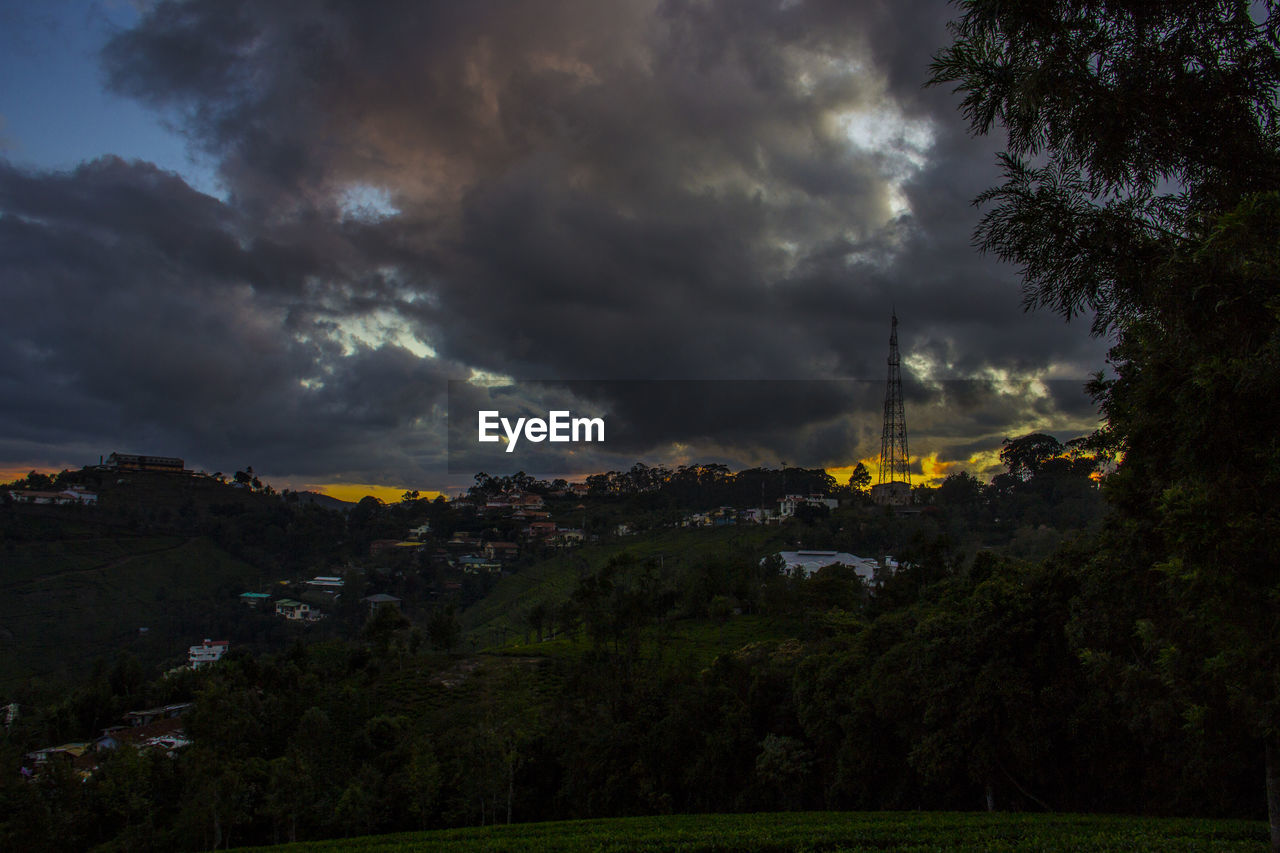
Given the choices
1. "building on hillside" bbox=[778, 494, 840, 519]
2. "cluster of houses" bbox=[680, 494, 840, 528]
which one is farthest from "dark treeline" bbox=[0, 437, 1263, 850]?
"building on hillside" bbox=[778, 494, 840, 519]

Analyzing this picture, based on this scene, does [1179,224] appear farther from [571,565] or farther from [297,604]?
[297,604]

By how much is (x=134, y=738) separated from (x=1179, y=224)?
5134cm

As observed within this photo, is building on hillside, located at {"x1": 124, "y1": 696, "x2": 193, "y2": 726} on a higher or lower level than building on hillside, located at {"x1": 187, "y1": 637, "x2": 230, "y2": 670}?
higher

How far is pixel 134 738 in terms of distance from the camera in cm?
3872

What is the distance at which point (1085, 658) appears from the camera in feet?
43.8

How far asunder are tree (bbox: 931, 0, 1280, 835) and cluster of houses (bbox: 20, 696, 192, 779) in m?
38.1

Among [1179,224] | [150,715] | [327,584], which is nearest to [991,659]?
[1179,224]

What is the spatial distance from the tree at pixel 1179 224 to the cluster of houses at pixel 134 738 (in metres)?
38.1

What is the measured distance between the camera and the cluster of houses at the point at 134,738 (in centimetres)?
3309

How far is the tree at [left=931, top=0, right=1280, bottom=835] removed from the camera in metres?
5.60

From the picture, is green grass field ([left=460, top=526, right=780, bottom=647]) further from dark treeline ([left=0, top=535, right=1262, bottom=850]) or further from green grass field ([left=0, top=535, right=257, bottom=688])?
dark treeline ([left=0, top=535, right=1262, bottom=850])

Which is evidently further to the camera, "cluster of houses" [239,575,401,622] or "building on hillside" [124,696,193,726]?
"cluster of houses" [239,575,401,622]

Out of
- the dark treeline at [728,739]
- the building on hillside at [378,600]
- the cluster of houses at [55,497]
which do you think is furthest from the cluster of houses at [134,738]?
the cluster of houses at [55,497]

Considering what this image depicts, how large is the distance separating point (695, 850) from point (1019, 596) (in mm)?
11464
